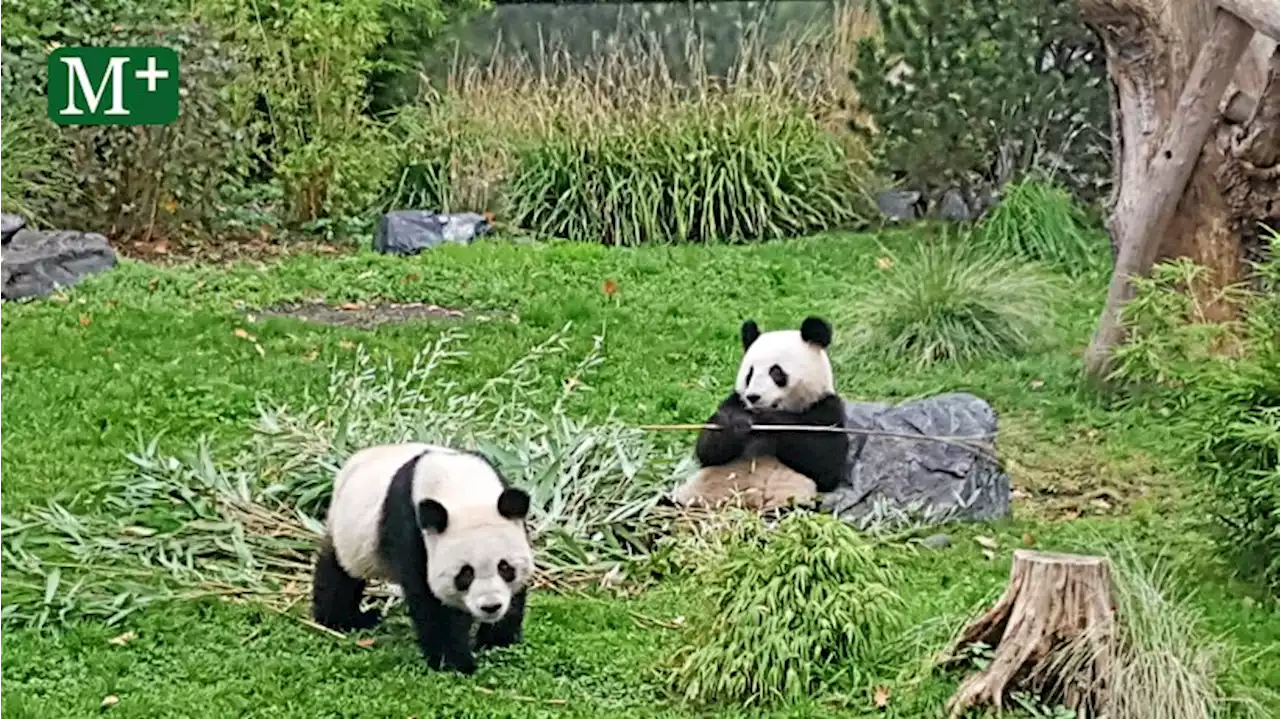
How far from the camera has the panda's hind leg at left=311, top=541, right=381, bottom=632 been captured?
5348mm

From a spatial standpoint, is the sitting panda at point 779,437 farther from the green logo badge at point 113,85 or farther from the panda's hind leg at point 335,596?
the green logo badge at point 113,85

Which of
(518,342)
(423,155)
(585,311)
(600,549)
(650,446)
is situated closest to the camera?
(600,549)

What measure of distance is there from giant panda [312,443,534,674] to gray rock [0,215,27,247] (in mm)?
6030

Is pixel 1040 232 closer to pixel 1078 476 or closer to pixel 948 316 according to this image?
pixel 948 316

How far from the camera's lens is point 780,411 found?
6512 mm

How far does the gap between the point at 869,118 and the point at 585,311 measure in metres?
4.76

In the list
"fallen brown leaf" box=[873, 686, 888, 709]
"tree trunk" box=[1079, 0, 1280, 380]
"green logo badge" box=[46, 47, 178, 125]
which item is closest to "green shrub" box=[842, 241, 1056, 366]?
"tree trunk" box=[1079, 0, 1280, 380]

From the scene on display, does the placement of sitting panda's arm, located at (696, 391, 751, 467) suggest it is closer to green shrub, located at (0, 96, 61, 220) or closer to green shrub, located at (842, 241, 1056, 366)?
green shrub, located at (842, 241, 1056, 366)

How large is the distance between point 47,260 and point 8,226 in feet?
1.65

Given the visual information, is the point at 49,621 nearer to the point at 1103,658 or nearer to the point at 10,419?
the point at 10,419

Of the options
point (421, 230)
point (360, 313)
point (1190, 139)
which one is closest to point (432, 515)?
point (1190, 139)

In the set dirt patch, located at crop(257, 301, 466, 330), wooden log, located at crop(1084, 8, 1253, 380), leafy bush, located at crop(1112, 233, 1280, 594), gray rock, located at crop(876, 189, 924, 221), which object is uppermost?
wooden log, located at crop(1084, 8, 1253, 380)

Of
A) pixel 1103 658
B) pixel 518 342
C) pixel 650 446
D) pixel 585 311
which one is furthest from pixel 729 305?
pixel 1103 658

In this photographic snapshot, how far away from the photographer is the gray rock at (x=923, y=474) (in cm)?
653
